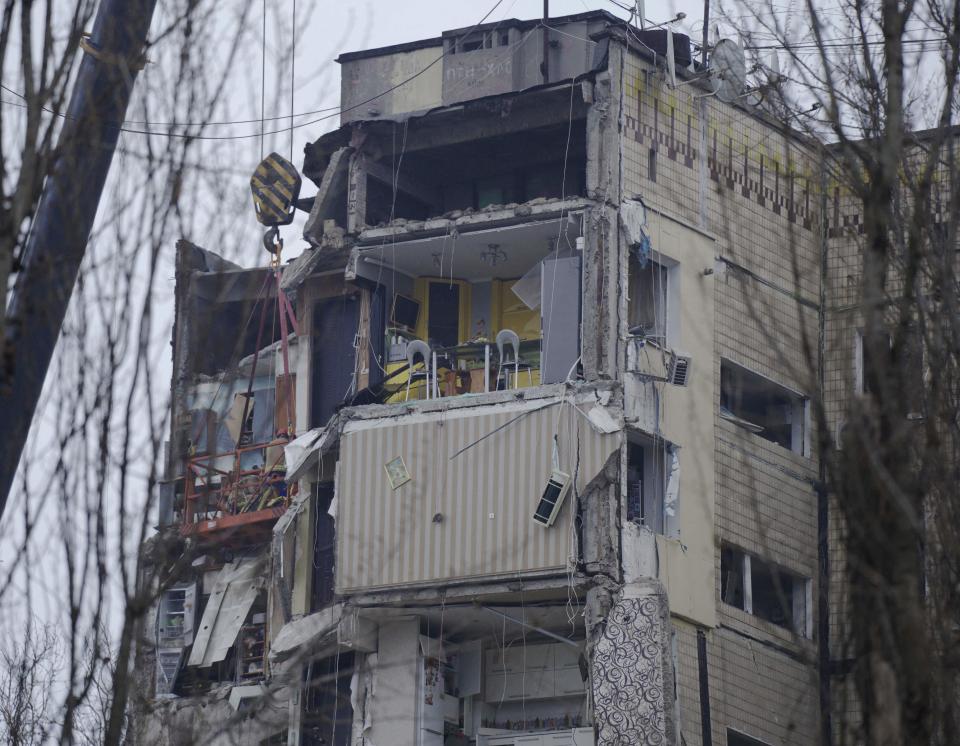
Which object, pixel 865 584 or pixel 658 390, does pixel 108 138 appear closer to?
pixel 865 584

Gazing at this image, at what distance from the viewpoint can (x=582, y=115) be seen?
27000mm

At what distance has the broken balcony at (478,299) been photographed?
1037 inches

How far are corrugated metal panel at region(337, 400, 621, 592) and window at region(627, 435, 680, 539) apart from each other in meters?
1.15

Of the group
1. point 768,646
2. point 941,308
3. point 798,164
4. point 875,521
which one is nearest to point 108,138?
point 875,521

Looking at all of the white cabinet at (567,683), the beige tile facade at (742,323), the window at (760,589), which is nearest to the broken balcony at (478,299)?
the beige tile facade at (742,323)

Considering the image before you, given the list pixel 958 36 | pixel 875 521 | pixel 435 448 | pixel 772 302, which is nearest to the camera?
pixel 875 521

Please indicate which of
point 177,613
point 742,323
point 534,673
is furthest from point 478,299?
point 177,613

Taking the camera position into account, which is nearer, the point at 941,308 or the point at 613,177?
the point at 941,308

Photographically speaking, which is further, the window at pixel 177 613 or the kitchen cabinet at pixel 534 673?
the window at pixel 177 613

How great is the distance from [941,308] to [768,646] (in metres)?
12.9

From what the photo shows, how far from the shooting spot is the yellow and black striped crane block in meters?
30.2

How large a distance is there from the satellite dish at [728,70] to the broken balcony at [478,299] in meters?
2.83

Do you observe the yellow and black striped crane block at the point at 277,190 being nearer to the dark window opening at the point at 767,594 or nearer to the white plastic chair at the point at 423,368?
the white plastic chair at the point at 423,368

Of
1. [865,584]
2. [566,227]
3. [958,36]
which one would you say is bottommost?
[865,584]
